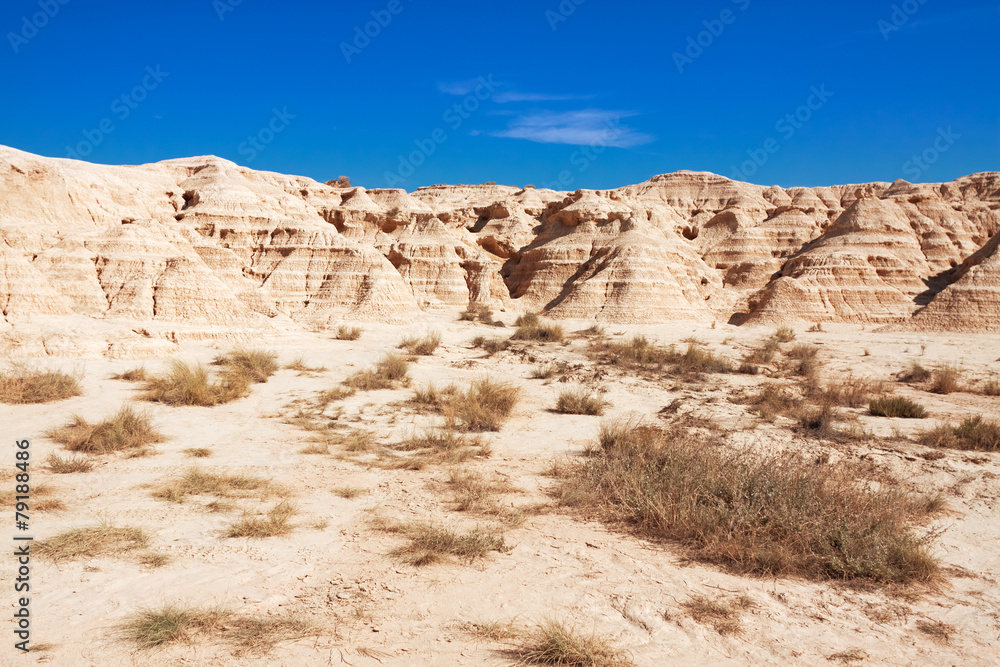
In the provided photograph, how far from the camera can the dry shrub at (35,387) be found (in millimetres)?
9555

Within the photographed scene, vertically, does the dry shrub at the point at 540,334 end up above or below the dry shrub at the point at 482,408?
above

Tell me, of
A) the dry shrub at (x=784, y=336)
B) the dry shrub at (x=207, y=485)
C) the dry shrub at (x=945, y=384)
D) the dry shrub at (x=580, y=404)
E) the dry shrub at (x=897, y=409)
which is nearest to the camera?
the dry shrub at (x=207, y=485)

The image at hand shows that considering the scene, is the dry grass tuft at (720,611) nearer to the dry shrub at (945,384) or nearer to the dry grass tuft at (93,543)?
the dry grass tuft at (93,543)

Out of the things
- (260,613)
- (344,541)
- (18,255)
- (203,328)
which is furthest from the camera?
(203,328)

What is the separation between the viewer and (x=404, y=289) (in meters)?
28.2

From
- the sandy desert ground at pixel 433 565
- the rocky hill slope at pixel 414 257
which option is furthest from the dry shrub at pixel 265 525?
the rocky hill slope at pixel 414 257

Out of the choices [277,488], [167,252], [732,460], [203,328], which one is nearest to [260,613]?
[277,488]

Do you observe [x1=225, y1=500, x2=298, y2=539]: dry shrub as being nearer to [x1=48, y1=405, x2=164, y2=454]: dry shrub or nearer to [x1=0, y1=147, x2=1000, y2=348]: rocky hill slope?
[x1=48, y1=405, x2=164, y2=454]: dry shrub

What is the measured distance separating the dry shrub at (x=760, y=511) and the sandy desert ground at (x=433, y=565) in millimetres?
187

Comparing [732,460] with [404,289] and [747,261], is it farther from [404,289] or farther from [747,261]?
[747,261]

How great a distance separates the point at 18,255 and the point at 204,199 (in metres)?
17.5

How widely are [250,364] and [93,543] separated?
8341 mm

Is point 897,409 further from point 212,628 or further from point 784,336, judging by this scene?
point 784,336

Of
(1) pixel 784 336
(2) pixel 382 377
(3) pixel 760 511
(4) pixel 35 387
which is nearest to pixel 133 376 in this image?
(4) pixel 35 387
